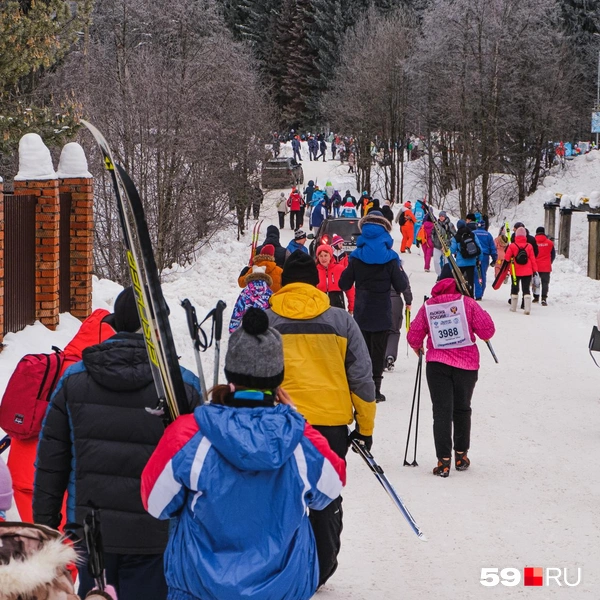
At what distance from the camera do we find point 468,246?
1934 cm

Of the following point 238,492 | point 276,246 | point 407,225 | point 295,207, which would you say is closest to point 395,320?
point 276,246

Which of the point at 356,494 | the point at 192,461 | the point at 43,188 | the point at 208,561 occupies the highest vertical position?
the point at 43,188

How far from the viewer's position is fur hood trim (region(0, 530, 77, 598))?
248cm

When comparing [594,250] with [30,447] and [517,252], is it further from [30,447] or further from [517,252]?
[30,447]

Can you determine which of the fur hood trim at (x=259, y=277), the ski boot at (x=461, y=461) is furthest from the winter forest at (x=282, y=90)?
the ski boot at (x=461, y=461)

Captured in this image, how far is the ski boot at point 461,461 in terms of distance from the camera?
357 inches

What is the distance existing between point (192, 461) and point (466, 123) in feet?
141

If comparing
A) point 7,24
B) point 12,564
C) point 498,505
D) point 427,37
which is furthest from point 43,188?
point 427,37

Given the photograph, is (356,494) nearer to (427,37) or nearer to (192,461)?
(192,461)

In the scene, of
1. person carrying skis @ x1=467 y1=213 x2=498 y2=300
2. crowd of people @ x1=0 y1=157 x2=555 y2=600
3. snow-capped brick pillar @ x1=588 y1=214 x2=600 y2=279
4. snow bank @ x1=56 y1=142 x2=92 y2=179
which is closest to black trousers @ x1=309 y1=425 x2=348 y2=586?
crowd of people @ x1=0 y1=157 x2=555 y2=600

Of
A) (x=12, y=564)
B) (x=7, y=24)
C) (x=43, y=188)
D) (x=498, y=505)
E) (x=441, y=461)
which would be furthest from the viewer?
(x=7, y=24)

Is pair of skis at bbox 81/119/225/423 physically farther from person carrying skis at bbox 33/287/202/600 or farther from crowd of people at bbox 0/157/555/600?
person carrying skis at bbox 33/287/202/600

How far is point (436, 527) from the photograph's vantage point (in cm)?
747

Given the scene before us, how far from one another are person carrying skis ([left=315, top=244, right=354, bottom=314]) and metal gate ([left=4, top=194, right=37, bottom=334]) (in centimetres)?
377
